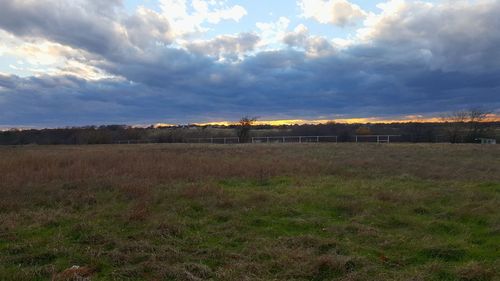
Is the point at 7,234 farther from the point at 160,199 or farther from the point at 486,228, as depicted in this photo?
the point at 486,228

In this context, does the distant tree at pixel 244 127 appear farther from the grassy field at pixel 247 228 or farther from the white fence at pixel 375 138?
the grassy field at pixel 247 228

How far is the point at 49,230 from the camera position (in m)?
10.2

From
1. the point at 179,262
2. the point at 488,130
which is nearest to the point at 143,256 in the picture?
the point at 179,262

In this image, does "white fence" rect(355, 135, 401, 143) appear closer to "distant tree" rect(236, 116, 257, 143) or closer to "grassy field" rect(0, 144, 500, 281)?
"distant tree" rect(236, 116, 257, 143)

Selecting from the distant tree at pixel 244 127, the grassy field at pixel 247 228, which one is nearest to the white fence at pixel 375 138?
the distant tree at pixel 244 127

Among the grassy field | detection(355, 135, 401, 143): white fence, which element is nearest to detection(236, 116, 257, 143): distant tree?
detection(355, 135, 401, 143): white fence

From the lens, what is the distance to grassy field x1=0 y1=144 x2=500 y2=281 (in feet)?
23.7

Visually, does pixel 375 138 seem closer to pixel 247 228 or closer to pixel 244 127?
pixel 244 127

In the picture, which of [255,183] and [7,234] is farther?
[255,183]

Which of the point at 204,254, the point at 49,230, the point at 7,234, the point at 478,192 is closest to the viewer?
the point at 204,254

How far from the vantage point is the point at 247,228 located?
10.4m

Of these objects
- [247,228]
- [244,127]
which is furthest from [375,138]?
[247,228]

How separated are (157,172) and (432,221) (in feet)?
44.9

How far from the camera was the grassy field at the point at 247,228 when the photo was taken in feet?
23.7
